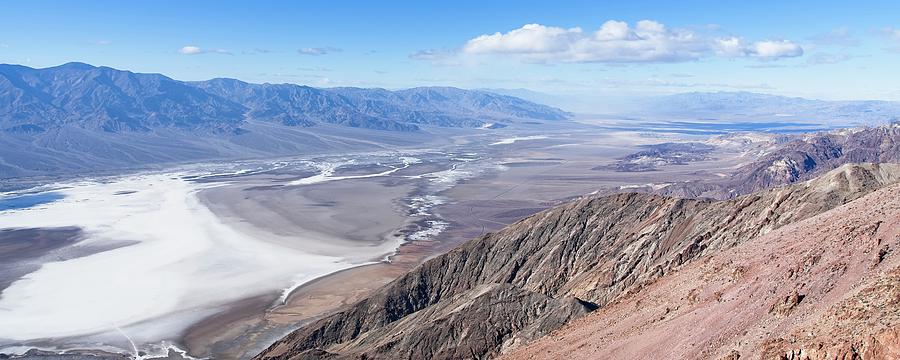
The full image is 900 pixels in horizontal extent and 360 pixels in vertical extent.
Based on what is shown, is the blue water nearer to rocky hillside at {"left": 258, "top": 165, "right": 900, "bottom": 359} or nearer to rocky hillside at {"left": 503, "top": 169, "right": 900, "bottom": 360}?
rocky hillside at {"left": 258, "top": 165, "right": 900, "bottom": 359}

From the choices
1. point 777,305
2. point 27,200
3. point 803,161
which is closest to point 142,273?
point 27,200

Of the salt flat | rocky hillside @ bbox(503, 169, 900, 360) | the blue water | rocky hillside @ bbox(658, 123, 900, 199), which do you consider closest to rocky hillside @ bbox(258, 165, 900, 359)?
rocky hillside @ bbox(503, 169, 900, 360)

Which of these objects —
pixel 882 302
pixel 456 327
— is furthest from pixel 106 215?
pixel 882 302

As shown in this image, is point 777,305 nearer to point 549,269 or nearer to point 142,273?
point 549,269

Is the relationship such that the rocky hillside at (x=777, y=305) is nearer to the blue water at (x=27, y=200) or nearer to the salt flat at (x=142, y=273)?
the salt flat at (x=142, y=273)

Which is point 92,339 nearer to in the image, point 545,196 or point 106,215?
point 106,215

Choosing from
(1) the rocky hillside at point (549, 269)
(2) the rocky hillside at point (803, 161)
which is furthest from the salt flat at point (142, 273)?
(2) the rocky hillside at point (803, 161)
